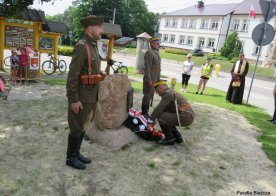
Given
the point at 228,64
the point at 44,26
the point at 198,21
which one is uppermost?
the point at 198,21

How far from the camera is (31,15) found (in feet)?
42.1

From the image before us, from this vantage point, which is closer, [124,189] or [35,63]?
[124,189]

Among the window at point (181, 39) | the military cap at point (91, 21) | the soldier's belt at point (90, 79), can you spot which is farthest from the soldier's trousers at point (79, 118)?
the window at point (181, 39)

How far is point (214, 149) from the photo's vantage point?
5.97 m

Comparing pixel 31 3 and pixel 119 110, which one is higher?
pixel 31 3

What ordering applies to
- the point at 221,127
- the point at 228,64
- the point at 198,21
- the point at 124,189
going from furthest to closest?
the point at 198,21 → the point at 228,64 → the point at 221,127 → the point at 124,189

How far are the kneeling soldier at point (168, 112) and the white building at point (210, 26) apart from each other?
1644 inches

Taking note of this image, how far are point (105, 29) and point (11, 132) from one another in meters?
11.7

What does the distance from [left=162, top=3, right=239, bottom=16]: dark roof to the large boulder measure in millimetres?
50274

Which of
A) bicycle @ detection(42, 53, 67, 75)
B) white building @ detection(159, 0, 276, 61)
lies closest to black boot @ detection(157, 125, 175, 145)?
bicycle @ detection(42, 53, 67, 75)

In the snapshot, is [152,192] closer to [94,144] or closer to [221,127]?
[94,144]

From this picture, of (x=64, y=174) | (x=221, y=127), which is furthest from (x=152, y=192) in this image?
(x=221, y=127)

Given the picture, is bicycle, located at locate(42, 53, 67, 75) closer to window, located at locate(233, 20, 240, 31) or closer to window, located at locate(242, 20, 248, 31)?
window, located at locate(242, 20, 248, 31)

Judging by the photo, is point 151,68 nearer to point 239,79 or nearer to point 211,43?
point 239,79
